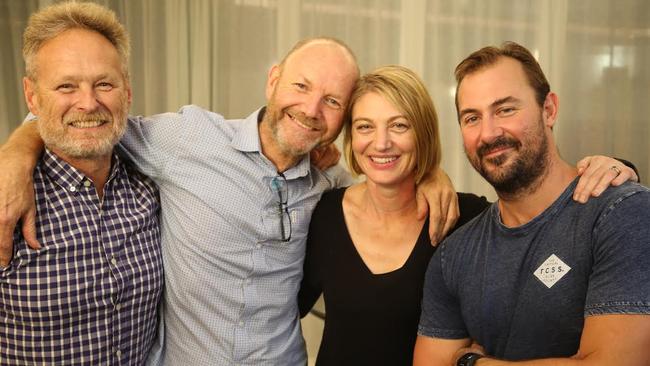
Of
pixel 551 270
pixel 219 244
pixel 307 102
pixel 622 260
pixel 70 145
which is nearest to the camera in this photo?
pixel 622 260

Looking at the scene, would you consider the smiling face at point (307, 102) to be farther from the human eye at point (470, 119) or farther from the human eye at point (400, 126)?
the human eye at point (470, 119)

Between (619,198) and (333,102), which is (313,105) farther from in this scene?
(619,198)

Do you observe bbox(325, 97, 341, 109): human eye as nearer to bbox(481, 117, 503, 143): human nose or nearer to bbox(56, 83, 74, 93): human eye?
bbox(481, 117, 503, 143): human nose

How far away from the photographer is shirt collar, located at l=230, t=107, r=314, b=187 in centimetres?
184

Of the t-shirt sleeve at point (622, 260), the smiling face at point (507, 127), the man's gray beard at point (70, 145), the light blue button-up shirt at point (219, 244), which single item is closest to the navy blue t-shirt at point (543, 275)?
the t-shirt sleeve at point (622, 260)

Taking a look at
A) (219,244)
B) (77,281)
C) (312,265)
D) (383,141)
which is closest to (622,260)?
(383,141)

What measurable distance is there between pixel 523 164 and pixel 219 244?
2.85 feet

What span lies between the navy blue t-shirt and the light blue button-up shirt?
457mm

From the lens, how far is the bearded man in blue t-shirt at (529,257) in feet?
4.05

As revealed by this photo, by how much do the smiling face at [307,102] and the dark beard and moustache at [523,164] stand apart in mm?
573

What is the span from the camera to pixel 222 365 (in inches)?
69.1

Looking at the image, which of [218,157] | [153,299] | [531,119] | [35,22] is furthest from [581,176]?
[35,22]

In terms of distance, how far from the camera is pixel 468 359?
59.1 inches

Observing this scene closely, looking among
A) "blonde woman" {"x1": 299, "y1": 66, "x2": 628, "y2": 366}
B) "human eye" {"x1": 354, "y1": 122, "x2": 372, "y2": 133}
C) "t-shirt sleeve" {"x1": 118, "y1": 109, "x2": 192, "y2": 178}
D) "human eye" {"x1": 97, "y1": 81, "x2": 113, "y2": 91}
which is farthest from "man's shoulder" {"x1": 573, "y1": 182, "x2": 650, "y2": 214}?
"human eye" {"x1": 97, "y1": 81, "x2": 113, "y2": 91}
